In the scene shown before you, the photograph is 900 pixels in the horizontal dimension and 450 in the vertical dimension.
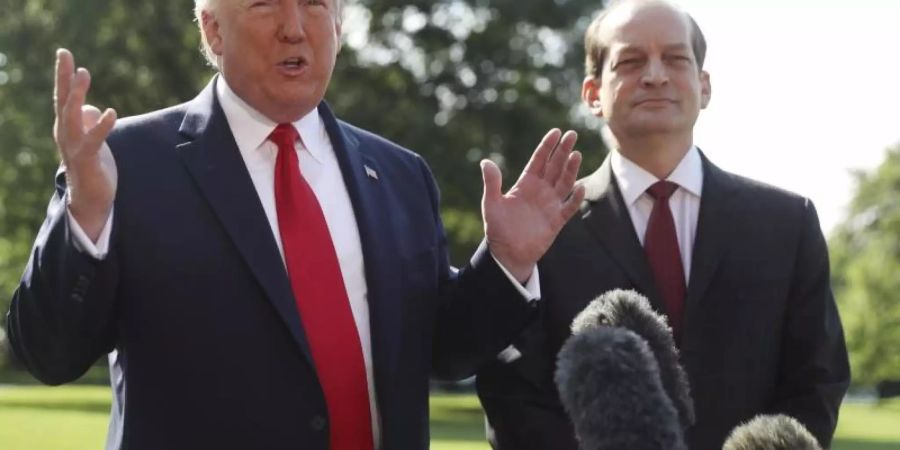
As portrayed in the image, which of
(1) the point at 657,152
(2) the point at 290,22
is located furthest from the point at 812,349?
(2) the point at 290,22

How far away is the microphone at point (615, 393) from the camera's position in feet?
6.38

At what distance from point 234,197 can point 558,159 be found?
2.79 feet

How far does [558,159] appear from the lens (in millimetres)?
3828

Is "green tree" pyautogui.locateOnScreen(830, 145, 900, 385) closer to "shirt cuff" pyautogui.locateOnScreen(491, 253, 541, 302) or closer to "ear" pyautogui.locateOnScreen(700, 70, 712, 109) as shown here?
"ear" pyautogui.locateOnScreen(700, 70, 712, 109)

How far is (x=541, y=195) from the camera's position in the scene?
3826 millimetres

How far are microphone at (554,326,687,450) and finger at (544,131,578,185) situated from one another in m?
1.71

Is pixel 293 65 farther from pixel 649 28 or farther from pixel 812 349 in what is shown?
pixel 812 349

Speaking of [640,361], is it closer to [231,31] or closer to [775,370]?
[231,31]

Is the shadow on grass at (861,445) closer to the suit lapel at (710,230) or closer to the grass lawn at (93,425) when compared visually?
the grass lawn at (93,425)

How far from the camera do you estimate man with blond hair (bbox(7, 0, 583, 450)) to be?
374 cm

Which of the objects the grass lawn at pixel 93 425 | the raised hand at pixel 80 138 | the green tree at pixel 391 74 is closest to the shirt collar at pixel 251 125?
the raised hand at pixel 80 138

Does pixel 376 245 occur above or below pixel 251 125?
below

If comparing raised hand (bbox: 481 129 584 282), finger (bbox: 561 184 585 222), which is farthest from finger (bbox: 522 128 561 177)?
finger (bbox: 561 184 585 222)

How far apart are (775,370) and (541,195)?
116 centimetres
